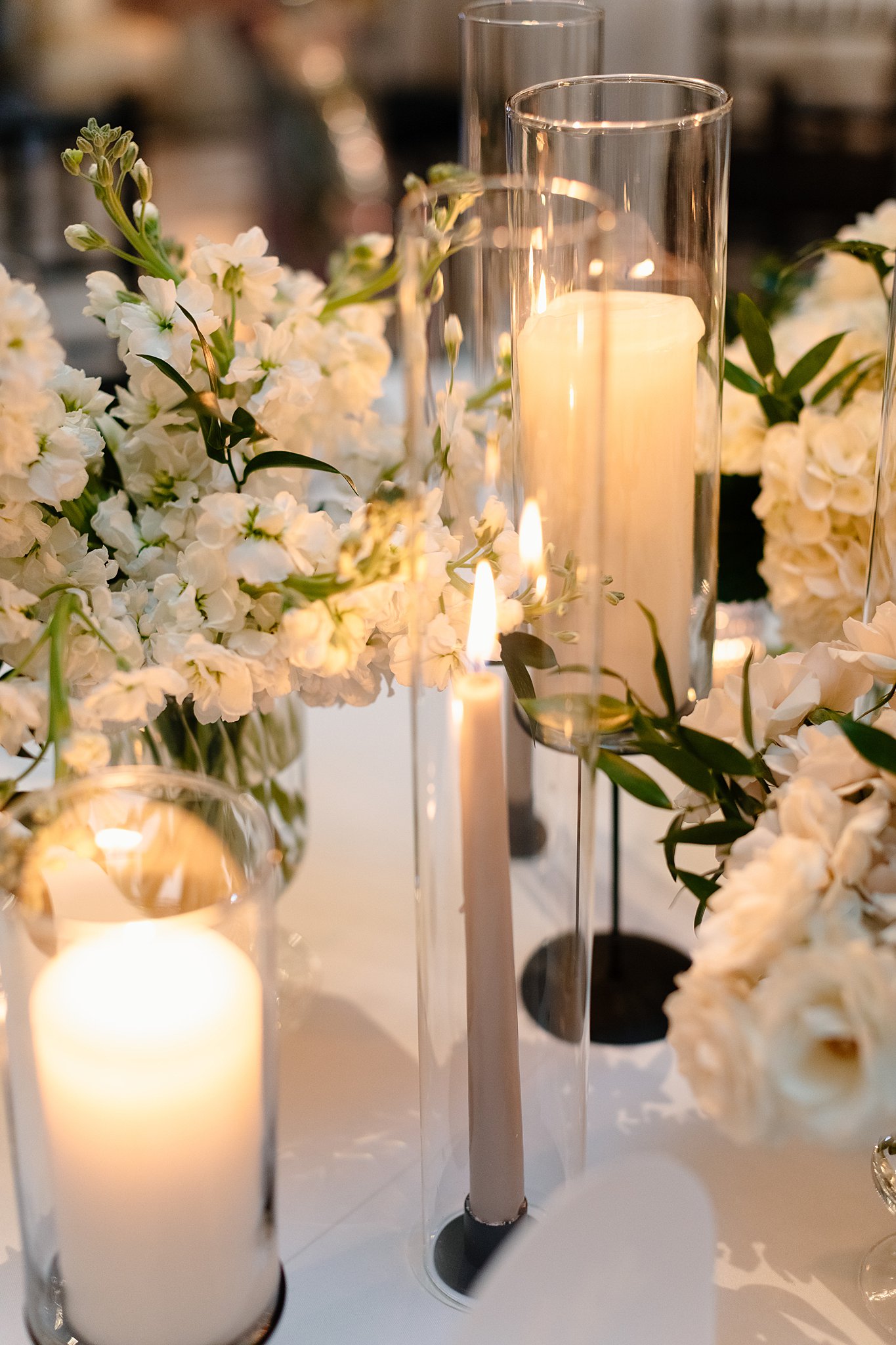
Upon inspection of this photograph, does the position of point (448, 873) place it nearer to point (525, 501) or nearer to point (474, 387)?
point (525, 501)

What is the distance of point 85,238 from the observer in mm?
636

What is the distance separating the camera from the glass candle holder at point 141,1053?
0.50 meters

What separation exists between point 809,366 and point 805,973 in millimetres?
501

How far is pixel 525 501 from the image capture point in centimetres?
56

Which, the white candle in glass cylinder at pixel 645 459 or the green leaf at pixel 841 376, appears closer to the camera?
the white candle in glass cylinder at pixel 645 459

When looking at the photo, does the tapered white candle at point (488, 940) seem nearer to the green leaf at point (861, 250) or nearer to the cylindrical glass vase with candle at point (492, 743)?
the cylindrical glass vase with candle at point (492, 743)

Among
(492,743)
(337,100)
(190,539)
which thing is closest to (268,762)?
(190,539)

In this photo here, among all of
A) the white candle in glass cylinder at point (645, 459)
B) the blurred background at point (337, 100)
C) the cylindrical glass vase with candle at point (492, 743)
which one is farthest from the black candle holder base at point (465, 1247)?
the blurred background at point (337, 100)

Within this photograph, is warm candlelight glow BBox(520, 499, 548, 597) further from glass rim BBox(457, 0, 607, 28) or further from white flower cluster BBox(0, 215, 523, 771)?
glass rim BBox(457, 0, 607, 28)

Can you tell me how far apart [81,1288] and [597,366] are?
400 mm

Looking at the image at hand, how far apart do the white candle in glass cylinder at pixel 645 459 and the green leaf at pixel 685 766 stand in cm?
11

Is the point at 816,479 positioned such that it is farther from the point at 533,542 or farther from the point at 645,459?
the point at 533,542

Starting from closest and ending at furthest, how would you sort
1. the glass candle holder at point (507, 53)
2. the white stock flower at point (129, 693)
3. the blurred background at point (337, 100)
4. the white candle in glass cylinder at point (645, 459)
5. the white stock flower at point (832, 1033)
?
the white stock flower at point (832, 1033), the white stock flower at point (129, 693), the white candle in glass cylinder at point (645, 459), the glass candle holder at point (507, 53), the blurred background at point (337, 100)

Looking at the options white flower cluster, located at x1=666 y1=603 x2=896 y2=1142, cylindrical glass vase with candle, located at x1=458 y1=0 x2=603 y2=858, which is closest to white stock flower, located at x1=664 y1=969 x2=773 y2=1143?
white flower cluster, located at x1=666 y1=603 x2=896 y2=1142
